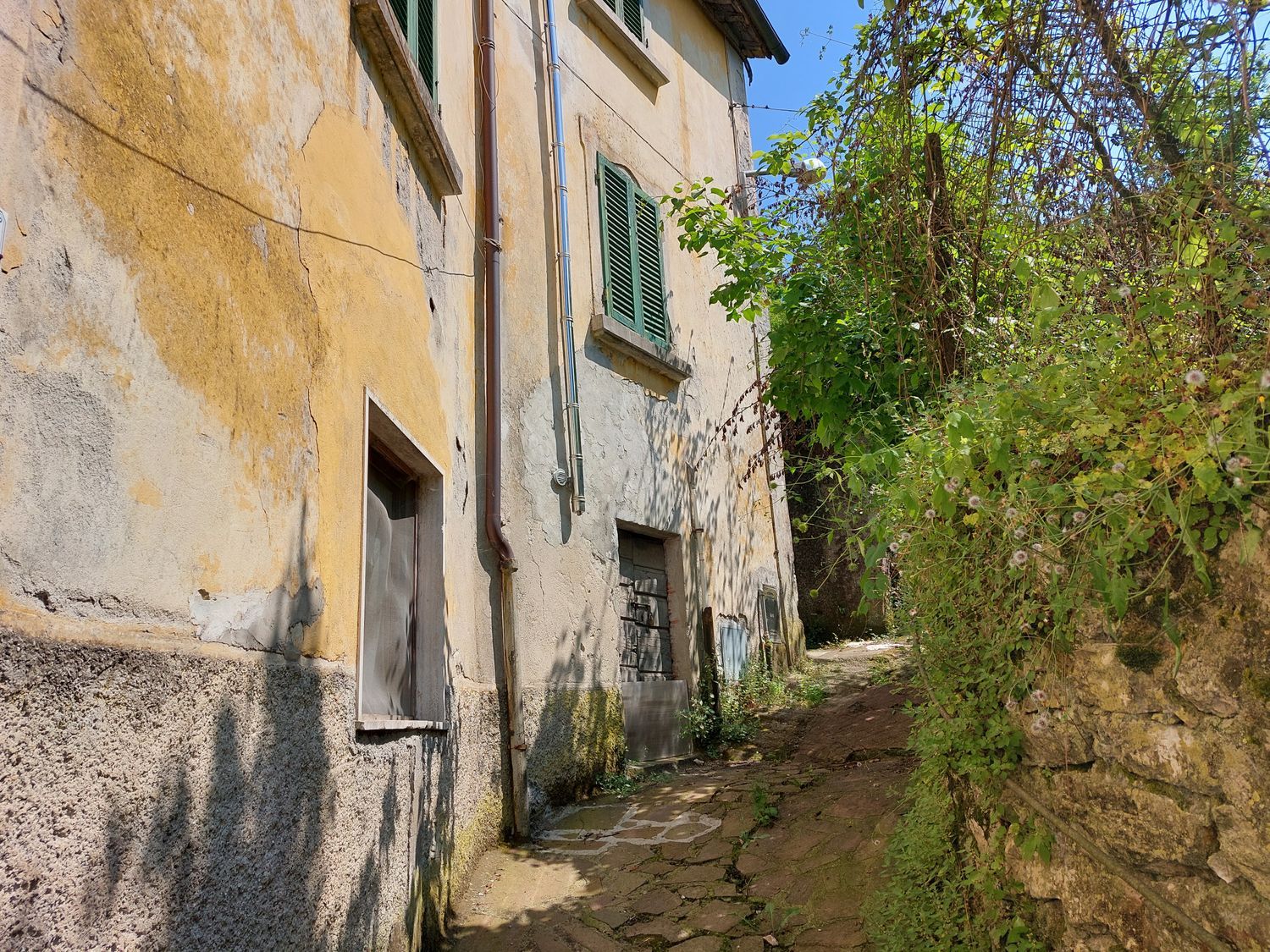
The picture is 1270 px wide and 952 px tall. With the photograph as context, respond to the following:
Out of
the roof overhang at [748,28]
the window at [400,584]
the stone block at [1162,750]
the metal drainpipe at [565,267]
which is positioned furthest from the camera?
the roof overhang at [748,28]

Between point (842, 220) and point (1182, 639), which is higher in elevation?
point (842, 220)

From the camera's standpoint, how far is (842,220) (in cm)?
435

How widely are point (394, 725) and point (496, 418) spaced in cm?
230

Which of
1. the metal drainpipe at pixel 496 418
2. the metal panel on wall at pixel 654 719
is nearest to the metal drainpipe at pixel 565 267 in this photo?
the metal drainpipe at pixel 496 418

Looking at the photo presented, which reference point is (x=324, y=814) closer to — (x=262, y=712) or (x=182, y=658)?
(x=262, y=712)

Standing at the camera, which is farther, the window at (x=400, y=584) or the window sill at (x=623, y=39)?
the window sill at (x=623, y=39)

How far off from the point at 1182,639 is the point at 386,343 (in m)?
2.81

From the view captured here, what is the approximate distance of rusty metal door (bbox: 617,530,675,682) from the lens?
20.4 feet

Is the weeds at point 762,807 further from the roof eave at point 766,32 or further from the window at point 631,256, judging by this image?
the roof eave at point 766,32

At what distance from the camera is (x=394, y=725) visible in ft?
10.4

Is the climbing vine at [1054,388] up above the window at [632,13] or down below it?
below

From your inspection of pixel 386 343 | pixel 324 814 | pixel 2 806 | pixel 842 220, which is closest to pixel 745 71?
pixel 842 220

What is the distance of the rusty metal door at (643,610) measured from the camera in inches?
245

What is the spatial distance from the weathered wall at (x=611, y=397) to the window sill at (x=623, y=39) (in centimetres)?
7
